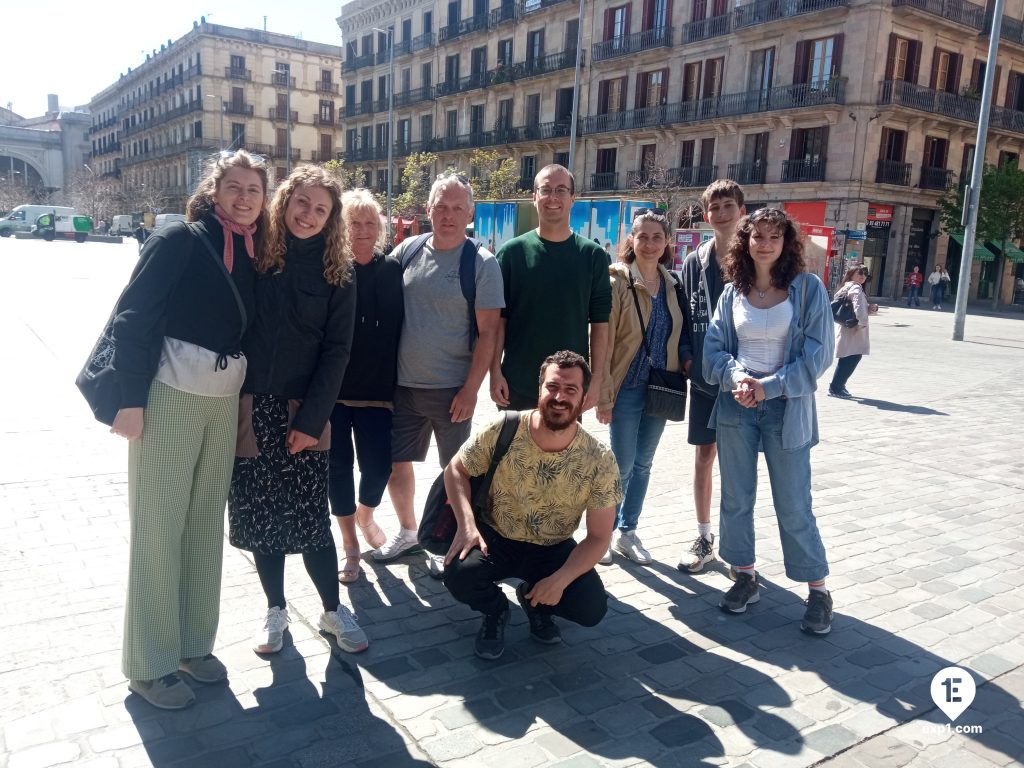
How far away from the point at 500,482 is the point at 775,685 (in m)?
1.43

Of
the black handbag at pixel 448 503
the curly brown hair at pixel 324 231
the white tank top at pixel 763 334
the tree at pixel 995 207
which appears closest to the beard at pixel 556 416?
the black handbag at pixel 448 503

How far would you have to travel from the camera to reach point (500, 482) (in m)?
3.60

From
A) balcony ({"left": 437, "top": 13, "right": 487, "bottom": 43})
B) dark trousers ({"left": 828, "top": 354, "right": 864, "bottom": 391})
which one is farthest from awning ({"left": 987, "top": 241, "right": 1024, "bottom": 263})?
dark trousers ({"left": 828, "top": 354, "right": 864, "bottom": 391})

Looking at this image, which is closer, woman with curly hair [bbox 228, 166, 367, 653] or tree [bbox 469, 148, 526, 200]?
woman with curly hair [bbox 228, 166, 367, 653]

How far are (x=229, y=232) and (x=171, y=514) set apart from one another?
3.56 ft

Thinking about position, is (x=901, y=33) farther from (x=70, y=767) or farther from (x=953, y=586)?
(x=70, y=767)

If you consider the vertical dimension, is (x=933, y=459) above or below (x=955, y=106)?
below

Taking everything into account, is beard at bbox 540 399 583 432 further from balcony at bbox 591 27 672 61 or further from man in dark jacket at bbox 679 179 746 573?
balcony at bbox 591 27 672 61

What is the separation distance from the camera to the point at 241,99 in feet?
221

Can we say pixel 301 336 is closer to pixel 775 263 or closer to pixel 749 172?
pixel 775 263

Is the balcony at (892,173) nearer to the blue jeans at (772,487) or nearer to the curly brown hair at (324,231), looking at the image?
the blue jeans at (772,487)

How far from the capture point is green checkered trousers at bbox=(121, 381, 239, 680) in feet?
9.83

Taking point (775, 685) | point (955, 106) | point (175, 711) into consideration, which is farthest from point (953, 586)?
point (955, 106)

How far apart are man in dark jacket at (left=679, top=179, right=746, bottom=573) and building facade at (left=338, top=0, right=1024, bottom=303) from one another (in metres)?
26.7
